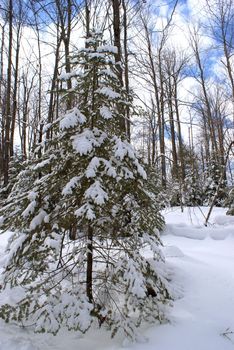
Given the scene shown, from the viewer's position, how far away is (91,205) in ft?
10.0

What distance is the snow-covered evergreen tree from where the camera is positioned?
3.18 metres

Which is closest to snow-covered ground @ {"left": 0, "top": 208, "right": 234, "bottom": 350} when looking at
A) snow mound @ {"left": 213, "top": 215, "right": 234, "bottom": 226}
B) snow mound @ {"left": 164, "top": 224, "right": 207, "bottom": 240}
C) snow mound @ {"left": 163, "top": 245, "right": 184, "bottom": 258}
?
snow mound @ {"left": 163, "top": 245, "right": 184, "bottom": 258}

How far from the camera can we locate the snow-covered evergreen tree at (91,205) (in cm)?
318

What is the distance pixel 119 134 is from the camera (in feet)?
11.7

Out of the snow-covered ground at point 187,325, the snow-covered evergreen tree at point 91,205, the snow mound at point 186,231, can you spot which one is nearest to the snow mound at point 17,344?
the snow-covered ground at point 187,325

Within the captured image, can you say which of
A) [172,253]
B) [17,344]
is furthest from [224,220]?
[17,344]

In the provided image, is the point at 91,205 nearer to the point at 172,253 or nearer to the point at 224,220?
the point at 172,253

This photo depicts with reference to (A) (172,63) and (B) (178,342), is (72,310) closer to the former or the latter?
(B) (178,342)

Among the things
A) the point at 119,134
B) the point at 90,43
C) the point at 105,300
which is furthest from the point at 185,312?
the point at 90,43

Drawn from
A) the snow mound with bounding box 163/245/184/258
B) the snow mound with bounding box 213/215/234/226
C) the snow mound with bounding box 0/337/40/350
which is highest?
the snow mound with bounding box 213/215/234/226

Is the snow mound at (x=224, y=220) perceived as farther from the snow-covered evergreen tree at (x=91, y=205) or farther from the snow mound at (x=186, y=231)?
the snow-covered evergreen tree at (x=91, y=205)

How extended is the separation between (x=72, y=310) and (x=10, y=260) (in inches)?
33.6

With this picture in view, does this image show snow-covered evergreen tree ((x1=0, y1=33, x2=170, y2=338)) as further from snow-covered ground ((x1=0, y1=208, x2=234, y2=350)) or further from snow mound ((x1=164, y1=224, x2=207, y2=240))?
snow mound ((x1=164, y1=224, x2=207, y2=240))

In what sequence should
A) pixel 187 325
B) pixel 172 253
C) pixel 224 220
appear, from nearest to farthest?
pixel 187 325
pixel 172 253
pixel 224 220
